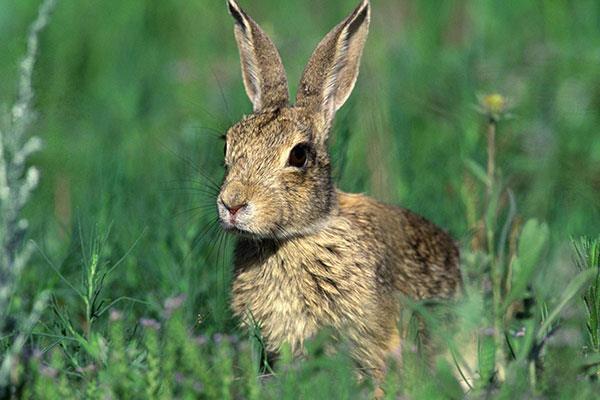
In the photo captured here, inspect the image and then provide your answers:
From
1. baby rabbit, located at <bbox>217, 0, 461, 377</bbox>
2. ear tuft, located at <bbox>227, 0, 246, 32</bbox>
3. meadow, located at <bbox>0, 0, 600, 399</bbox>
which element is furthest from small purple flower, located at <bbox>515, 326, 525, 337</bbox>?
ear tuft, located at <bbox>227, 0, 246, 32</bbox>

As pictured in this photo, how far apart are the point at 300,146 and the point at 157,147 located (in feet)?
6.89

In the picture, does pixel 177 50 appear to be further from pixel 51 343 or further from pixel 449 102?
pixel 51 343

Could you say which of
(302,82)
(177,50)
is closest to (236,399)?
(302,82)

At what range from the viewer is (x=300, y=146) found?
4.46 m

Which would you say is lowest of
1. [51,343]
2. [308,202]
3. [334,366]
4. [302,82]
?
[51,343]

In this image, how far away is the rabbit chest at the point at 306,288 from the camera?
14.0 feet

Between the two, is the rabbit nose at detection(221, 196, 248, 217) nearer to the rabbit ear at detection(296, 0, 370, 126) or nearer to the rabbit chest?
the rabbit chest

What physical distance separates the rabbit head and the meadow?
0.32 m

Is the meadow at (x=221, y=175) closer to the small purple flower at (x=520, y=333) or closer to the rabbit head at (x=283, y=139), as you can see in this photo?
the small purple flower at (x=520, y=333)

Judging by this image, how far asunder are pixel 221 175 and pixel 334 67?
76cm

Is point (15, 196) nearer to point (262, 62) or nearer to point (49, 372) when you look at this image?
point (49, 372)

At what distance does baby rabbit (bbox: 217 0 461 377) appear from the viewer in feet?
13.9

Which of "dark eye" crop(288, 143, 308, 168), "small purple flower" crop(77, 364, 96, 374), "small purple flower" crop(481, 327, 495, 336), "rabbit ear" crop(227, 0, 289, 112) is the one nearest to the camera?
"small purple flower" crop(77, 364, 96, 374)

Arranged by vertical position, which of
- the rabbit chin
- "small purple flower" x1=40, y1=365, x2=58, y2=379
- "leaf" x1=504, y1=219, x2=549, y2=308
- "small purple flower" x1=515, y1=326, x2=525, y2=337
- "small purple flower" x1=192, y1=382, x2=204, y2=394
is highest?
"leaf" x1=504, y1=219, x2=549, y2=308
